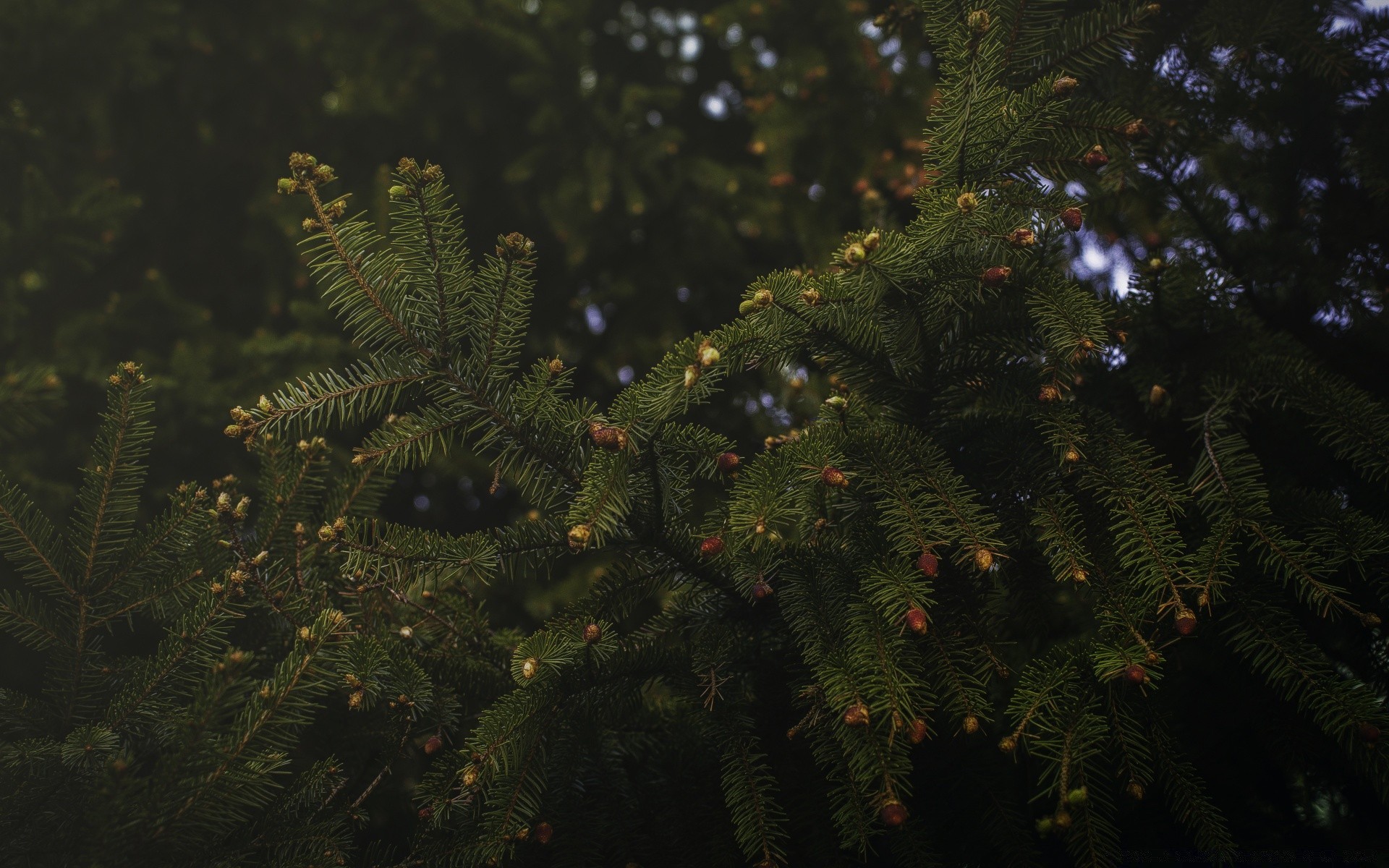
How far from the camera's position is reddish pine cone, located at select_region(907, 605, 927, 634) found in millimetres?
832

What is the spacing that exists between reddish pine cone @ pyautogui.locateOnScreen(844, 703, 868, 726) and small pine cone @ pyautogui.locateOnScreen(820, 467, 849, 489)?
24 cm

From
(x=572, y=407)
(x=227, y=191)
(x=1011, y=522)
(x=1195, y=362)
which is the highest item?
(x=227, y=191)

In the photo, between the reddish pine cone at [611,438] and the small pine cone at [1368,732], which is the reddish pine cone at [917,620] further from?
the small pine cone at [1368,732]

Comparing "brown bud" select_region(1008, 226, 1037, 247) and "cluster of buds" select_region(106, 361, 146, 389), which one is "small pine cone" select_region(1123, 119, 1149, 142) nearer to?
"brown bud" select_region(1008, 226, 1037, 247)

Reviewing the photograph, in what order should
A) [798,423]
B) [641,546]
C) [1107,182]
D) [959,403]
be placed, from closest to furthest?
1. [641,546]
2. [959,403]
3. [1107,182]
4. [798,423]

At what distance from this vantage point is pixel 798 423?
65.7 inches

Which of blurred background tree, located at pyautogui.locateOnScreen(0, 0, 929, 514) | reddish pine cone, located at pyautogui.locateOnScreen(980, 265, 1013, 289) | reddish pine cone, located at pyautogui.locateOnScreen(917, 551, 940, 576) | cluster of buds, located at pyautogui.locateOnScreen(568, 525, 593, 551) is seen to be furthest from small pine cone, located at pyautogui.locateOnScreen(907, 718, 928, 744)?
blurred background tree, located at pyautogui.locateOnScreen(0, 0, 929, 514)

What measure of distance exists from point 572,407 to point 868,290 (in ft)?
1.24

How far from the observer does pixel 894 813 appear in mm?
788

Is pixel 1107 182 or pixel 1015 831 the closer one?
pixel 1015 831

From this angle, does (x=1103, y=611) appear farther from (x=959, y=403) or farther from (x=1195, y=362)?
(x=1195, y=362)

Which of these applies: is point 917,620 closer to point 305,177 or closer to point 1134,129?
point 1134,129

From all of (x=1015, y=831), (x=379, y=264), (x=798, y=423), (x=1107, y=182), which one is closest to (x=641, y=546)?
(x=379, y=264)

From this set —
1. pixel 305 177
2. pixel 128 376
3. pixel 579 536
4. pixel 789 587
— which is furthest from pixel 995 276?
pixel 128 376
